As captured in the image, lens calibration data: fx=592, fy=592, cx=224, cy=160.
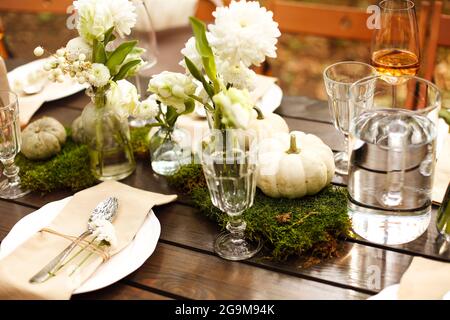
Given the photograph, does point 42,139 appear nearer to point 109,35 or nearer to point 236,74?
point 109,35

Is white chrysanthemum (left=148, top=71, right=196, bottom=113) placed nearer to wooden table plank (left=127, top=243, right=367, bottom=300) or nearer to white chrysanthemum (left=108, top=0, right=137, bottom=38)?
white chrysanthemum (left=108, top=0, right=137, bottom=38)

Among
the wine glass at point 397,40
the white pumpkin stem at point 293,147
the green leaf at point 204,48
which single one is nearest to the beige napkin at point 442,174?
the wine glass at point 397,40

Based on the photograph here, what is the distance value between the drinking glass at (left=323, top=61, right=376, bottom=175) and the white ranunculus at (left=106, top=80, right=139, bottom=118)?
40 centimetres

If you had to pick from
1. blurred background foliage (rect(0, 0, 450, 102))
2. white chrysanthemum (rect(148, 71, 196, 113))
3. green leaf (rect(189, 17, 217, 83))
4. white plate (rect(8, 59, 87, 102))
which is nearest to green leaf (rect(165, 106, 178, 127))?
white chrysanthemum (rect(148, 71, 196, 113))

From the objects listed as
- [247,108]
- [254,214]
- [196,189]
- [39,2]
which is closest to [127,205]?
[196,189]

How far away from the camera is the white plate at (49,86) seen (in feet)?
5.38

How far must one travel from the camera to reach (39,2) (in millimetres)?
2207

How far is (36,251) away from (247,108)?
467 millimetres

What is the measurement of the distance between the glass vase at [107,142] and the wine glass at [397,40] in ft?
1.95

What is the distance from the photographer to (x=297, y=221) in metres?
1.08

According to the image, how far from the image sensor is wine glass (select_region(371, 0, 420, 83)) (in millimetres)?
1306

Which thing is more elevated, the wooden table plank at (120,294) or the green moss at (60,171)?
the green moss at (60,171)

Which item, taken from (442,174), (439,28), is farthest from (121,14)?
(439,28)

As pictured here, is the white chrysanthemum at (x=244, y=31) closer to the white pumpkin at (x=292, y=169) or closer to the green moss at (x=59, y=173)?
the white pumpkin at (x=292, y=169)
